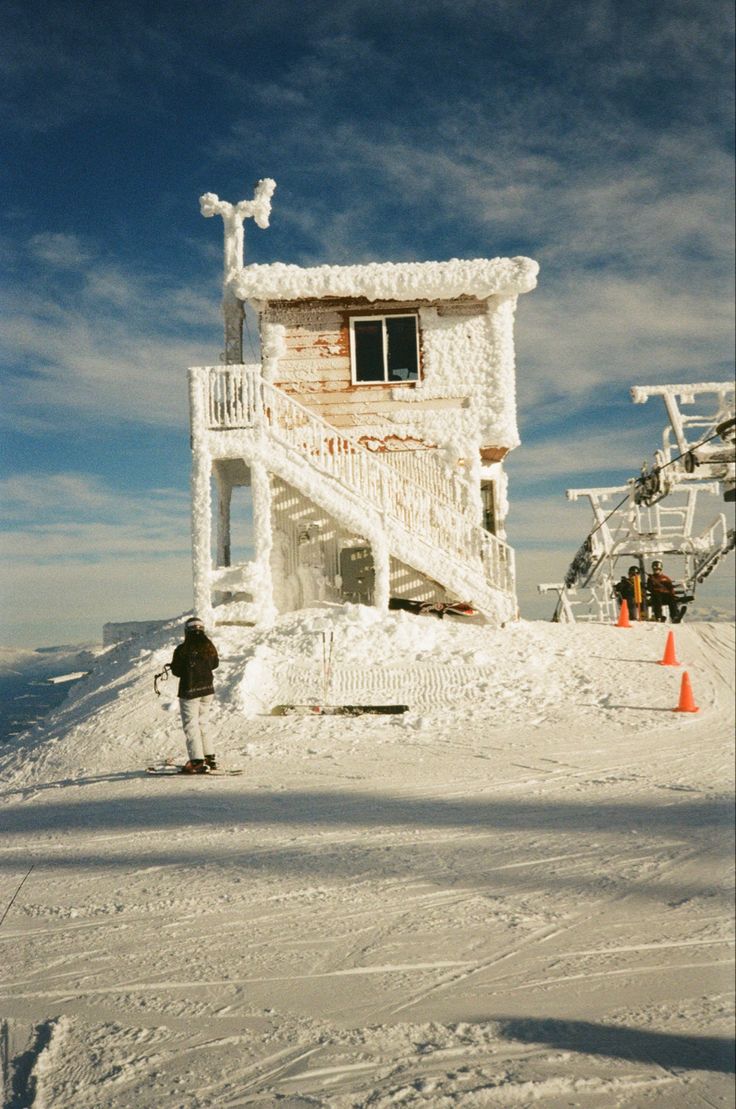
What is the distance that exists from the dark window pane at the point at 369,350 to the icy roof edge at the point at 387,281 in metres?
0.62

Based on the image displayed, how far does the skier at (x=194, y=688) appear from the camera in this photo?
817 centimetres

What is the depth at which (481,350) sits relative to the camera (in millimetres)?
15828

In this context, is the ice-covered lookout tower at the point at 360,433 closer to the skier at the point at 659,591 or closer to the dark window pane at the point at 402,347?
the dark window pane at the point at 402,347

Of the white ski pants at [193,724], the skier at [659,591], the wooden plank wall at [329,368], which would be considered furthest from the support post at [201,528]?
the skier at [659,591]

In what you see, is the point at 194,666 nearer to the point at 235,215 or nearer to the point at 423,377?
the point at 423,377

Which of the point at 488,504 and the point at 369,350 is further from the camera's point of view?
the point at 488,504

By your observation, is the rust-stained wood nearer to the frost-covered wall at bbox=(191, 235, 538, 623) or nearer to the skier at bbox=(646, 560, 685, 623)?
the frost-covered wall at bbox=(191, 235, 538, 623)

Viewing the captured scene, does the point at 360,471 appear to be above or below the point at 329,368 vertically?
below

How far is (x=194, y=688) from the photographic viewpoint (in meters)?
8.16

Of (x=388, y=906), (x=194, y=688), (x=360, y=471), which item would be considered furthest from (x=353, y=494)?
(x=388, y=906)

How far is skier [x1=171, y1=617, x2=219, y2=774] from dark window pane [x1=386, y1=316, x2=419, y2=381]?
9139mm

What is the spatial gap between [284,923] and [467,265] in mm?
13816

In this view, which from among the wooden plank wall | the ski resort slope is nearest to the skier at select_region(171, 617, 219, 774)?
the ski resort slope

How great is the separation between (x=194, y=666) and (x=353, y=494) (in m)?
5.97
